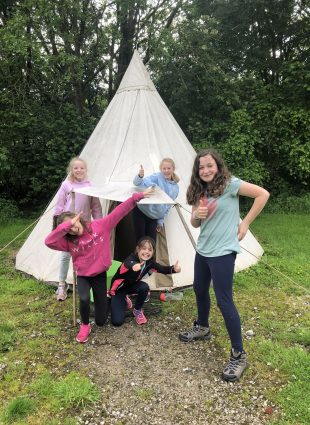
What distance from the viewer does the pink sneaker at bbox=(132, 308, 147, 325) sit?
419cm

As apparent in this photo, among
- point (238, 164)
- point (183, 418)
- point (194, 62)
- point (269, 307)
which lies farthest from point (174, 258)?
point (194, 62)

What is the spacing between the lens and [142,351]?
12.1ft

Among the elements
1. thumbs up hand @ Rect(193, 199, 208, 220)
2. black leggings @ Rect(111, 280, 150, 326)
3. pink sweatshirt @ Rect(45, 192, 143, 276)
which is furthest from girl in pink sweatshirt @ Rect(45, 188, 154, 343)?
thumbs up hand @ Rect(193, 199, 208, 220)

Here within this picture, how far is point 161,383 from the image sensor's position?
319 centimetres

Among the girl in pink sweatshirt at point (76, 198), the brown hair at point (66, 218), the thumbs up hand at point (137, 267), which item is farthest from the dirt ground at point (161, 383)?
the girl in pink sweatshirt at point (76, 198)

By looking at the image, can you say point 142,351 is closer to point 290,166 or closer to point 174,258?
point 174,258

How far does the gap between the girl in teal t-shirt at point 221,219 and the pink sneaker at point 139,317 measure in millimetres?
1232

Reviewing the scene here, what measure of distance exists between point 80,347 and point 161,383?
98cm

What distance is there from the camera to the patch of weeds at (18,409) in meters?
2.78

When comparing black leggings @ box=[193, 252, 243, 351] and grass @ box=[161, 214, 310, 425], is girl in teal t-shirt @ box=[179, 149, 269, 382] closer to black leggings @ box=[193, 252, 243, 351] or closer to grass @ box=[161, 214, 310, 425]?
black leggings @ box=[193, 252, 243, 351]

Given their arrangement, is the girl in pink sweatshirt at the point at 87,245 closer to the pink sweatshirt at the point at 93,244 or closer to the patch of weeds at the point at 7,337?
the pink sweatshirt at the point at 93,244

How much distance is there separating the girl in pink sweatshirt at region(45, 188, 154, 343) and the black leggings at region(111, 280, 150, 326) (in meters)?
0.38

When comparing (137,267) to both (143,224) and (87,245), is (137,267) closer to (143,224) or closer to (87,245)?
(87,245)

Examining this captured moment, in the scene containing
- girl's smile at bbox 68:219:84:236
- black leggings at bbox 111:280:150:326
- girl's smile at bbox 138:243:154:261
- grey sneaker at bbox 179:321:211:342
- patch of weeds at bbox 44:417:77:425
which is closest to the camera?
patch of weeds at bbox 44:417:77:425
